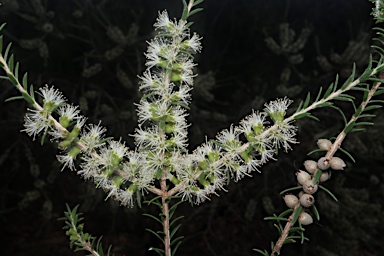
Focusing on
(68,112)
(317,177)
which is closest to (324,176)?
(317,177)

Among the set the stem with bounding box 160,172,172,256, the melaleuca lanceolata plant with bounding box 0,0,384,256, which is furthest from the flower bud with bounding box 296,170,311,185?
the stem with bounding box 160,172,172,256

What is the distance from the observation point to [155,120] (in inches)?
18.9

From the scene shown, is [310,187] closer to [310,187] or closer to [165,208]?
[310,187]

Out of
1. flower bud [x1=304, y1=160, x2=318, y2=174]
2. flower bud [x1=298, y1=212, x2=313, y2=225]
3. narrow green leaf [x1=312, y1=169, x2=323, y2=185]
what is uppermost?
flower bud [x1=304, y1=160, x2=318, y2=174]

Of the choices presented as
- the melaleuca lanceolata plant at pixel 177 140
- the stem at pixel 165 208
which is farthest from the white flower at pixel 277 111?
the stem at pixel 165 208

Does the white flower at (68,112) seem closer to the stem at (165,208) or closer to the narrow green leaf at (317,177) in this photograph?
the stem at (165,208)

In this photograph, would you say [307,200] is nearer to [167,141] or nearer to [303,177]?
[303,177]

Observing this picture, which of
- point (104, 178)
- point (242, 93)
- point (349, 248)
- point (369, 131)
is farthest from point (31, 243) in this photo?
point (104, 178)

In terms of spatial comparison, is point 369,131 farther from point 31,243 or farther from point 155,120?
point 31,243

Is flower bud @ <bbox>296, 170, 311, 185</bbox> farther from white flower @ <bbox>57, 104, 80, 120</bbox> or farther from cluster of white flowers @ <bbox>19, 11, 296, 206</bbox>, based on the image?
white flower @ <bbox>57, 104, 80, 120</bbox>

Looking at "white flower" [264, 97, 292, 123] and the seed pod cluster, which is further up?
"white flower" [264, 97, 292, 123]

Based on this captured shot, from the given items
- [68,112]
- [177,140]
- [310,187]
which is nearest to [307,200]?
[310,187]

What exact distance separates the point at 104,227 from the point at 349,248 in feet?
3.98

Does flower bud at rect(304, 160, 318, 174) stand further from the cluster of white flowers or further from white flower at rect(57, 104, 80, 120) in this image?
white flower at rect(57, 104, 80, 120)
